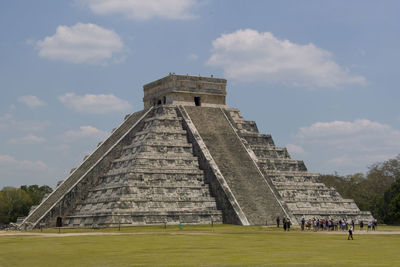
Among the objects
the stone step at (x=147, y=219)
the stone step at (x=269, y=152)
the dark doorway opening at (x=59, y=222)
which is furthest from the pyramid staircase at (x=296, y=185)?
the dark doorway opening at (x=59, y=222)

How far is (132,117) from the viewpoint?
182 ft

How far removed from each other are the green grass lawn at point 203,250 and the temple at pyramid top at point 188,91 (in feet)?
63.4

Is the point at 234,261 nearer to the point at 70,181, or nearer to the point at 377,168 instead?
the point at 70,181

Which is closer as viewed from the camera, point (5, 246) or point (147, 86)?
point (5, 246)

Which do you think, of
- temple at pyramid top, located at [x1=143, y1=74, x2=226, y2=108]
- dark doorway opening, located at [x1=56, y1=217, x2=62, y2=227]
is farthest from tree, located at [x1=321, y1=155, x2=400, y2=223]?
dark doorway opening, located at [x1=56, y1=217, x2=62, y2=227]

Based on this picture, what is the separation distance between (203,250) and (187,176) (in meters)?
20.1

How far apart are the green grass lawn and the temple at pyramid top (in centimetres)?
1933

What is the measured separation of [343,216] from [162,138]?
48.6 ft

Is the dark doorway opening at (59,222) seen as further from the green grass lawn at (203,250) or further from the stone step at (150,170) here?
the green grass lawn at (203,250)

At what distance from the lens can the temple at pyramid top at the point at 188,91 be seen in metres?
51.4

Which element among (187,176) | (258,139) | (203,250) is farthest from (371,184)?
(203,250)

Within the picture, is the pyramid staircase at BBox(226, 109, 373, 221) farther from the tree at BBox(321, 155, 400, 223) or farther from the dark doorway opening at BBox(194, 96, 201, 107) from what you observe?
the tree at BBox(321, 155, 400, 223)

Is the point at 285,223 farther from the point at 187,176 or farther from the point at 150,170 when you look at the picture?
the point at 150,170

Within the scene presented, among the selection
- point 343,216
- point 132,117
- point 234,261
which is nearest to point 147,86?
point 132,117
